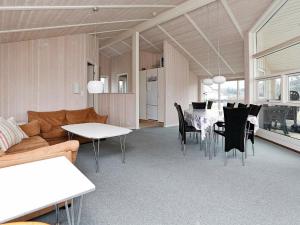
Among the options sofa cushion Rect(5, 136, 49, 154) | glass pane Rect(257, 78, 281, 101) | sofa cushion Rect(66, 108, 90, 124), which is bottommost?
sofa cushion Rect(5, 136, 49, 154)

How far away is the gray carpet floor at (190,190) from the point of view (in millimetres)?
1899

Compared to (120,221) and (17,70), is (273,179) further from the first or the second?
(17,70)

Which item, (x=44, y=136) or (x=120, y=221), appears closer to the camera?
(x=120, y=221)

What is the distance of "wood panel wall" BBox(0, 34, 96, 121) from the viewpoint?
436 cm

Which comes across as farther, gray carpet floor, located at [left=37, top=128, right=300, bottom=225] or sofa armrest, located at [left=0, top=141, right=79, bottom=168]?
gray carpet floor, located at [left=37, top=128, right=300, bottom=225]

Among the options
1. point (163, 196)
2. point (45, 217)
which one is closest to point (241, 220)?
point (163, 196)

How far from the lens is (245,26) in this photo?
17.7 ft

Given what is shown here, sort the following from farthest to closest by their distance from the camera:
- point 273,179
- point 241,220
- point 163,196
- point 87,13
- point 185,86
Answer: point 185,86 → point 87,13 → point 273,179 → point 163,196 → point 241,220

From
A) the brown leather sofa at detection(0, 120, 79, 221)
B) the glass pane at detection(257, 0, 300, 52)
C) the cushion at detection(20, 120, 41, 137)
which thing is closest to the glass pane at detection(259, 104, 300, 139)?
the glass pane at detection(257, 0, 300, 52)

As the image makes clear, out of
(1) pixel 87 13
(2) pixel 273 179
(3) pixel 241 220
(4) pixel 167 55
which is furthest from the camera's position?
(4) pixel 167 55

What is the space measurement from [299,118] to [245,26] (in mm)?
2720

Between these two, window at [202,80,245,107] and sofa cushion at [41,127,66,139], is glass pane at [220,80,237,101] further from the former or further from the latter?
sofa cushion at [41,127,66,139]

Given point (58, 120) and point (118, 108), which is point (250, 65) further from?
point (58, 120)

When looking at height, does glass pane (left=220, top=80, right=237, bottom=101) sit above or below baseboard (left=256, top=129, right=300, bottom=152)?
above
